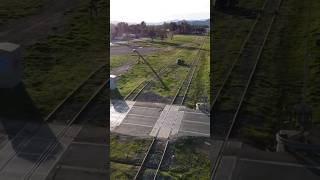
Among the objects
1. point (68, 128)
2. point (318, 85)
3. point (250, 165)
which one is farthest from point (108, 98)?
point (318, 85)

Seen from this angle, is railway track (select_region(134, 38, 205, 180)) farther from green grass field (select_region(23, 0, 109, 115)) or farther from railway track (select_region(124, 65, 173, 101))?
green grass field (select_region(23, 0, 109, 115))

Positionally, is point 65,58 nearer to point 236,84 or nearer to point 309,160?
point 236,84

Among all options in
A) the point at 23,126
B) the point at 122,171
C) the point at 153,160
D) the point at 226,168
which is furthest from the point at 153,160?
A: the point at 23,126

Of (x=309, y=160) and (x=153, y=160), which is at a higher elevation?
(x=309, y=160)

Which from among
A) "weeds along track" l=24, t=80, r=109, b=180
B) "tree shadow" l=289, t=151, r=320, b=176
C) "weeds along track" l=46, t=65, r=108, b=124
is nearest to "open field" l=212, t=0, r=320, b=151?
"tree shadow" l=289, t=151, r=320, b=176

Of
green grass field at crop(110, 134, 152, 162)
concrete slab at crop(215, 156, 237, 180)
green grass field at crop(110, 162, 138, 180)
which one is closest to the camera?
concrete slab at crop(215, 156, 237, 180)
